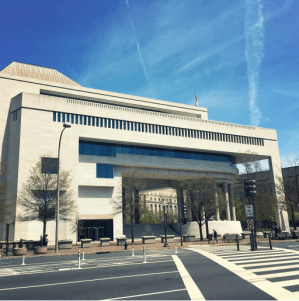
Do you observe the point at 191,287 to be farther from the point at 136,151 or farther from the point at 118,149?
the point at 136,151

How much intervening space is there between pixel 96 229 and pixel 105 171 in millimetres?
8653

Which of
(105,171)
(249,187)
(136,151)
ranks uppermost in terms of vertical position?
(136,151)

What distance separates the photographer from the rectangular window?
46000 millimetres

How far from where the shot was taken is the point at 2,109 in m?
43.9

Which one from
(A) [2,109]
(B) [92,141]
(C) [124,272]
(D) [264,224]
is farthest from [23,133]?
(D) [264,224]

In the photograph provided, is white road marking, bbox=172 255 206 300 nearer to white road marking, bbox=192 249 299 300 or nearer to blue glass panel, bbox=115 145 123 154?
white road marking, bbox=192 249 299 300

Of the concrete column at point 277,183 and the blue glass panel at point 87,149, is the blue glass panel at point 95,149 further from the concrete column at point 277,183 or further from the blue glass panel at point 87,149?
the concrete column at point 277,183

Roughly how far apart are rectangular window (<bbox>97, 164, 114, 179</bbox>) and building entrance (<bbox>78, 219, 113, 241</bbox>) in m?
6.65

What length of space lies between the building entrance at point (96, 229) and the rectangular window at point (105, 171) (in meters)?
6.65

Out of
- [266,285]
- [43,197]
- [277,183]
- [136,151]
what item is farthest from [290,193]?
[266,285]

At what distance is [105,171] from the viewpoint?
152 feet

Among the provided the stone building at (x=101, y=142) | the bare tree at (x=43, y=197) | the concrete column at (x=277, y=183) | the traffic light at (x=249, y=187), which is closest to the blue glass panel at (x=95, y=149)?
the stone building at (x=101, y=142)

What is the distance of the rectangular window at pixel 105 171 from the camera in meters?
46.0

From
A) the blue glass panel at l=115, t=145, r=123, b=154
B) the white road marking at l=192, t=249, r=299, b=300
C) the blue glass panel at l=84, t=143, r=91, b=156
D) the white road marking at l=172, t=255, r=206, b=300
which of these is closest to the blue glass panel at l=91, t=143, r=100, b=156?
the blue glass panel at l=84, t=143, r=91, b=156
